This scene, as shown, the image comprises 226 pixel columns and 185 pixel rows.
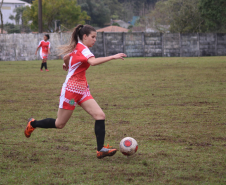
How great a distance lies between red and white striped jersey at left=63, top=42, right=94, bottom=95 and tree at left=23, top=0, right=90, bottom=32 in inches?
1676

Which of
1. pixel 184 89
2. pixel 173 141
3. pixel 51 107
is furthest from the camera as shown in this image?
pixel 184 89

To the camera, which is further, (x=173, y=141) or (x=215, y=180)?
(x=173, y=141)

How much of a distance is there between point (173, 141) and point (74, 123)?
217cm

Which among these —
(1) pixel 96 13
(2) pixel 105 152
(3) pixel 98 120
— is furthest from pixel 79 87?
Answer: (1) pixel 96 13

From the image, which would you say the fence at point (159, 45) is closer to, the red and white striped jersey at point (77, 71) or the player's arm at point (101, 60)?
the red and white striped jersey at point (77, 71)

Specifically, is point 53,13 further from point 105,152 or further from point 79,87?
point 105,152

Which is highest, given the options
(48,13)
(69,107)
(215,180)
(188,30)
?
(48,13)

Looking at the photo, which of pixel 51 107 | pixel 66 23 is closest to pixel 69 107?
pixel 51 107

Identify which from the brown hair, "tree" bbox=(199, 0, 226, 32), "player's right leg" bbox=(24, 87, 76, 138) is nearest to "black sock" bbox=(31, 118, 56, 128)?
"player's right leg" bbox=(24, 87, 76, 138)

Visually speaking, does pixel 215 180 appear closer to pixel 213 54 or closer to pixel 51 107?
pixel 51 107

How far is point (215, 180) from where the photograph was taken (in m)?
3.66

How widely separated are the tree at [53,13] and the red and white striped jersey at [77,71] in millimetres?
42567

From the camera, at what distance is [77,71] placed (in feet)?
14.7

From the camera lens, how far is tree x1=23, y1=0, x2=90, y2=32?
45.8 meters
